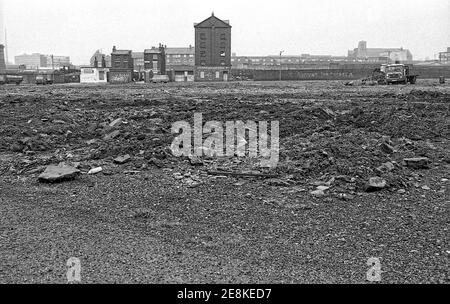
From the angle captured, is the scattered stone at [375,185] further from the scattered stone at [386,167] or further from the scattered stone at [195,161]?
the scattered stone at [195,161]

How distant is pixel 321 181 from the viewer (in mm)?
8531

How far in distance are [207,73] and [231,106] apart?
202 feet

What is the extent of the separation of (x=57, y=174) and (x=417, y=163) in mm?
7111

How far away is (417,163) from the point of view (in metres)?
9.48

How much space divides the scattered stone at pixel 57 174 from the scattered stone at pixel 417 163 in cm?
658

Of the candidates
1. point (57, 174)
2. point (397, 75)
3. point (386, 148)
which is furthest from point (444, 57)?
point (57, 174)

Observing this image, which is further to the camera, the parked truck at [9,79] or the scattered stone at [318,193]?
the parked truck at [9,79]

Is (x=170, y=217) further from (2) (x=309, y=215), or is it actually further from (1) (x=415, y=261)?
(1) (x=415, y=261)

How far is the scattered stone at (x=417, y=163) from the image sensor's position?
9438 mm

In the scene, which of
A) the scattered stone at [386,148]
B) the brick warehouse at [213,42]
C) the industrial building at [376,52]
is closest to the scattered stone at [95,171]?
the scattered stone at [386,148]

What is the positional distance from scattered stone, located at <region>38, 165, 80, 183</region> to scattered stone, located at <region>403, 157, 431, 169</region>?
6.58 m

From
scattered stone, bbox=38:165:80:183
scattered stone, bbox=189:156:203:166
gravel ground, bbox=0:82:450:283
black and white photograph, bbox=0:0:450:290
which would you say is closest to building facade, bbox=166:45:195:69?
black and white photograph, bbox=0:0:450:290
